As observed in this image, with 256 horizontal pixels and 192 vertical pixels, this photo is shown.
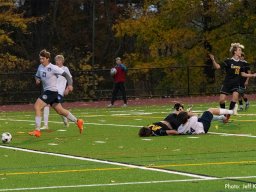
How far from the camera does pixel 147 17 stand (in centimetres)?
4606

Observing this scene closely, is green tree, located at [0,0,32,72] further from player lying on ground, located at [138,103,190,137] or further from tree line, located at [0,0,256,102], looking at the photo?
player lying on ground, located at [138,103,190,137]

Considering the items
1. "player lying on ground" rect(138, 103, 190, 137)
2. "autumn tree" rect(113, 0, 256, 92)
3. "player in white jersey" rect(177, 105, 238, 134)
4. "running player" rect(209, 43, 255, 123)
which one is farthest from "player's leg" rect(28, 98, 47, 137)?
"autumn tree" rect(113, 0, 256, 92)

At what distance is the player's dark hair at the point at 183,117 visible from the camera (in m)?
17.2

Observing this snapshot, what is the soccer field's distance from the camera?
10336 mm

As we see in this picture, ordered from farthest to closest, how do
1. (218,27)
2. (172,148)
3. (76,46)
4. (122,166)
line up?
1. (76,46)
2. (218,27)
3. (172,148)
4. (122,166)

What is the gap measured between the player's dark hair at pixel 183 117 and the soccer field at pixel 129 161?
361 millimetres

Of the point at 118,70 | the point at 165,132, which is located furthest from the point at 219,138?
the point at 118,70

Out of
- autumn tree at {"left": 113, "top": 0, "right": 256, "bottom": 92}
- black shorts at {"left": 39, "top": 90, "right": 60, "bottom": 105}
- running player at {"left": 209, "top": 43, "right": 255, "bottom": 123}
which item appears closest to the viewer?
black shorts at {"left": 39, "top": 90, "right": 60, "bottom": 105}

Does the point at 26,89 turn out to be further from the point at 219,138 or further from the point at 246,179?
the point at 246,179

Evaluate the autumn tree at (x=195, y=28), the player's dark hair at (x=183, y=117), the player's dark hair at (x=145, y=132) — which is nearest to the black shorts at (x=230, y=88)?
the player's dark hair at (x=183, y=117)

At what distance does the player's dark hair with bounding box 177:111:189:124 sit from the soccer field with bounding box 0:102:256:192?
1.18ft

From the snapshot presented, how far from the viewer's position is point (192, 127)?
1759cm

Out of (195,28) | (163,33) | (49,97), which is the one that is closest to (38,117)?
(49,97)

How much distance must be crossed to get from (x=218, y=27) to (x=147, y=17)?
13.8 feet
